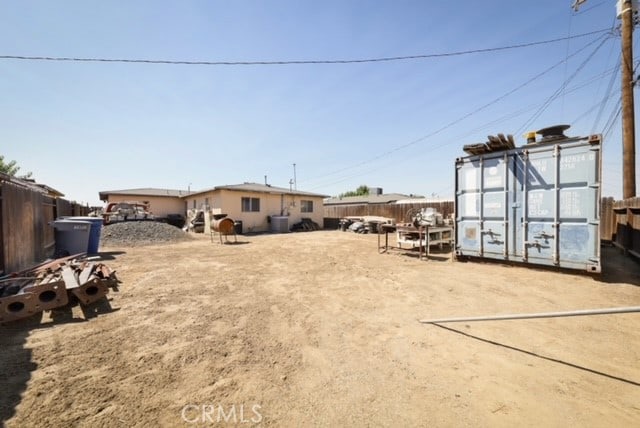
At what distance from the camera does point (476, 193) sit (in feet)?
24.5

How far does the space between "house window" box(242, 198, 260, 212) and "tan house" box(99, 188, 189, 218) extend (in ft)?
31.2

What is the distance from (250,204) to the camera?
19.2 meters

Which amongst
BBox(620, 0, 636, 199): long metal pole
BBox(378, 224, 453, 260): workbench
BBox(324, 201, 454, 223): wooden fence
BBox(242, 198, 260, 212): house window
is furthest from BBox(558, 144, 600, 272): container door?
BBox(242, 198, 260, 212): house window

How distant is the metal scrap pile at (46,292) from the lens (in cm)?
341

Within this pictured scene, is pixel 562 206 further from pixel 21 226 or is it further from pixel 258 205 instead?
pixel 258 205

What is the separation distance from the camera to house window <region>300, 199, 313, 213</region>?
22922 mm

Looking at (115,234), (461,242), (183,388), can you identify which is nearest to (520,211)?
(461,242)

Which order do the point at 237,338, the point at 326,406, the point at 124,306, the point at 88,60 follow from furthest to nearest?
the point at 88,60, the point at 124,306, the point at 237,338, the point at 326,406

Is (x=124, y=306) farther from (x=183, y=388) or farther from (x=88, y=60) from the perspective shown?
(x=88, y=60)

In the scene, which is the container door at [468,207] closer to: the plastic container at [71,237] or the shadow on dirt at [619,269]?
the shadow on dirt at [619,269]

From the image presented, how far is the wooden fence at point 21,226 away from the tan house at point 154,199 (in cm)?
1770

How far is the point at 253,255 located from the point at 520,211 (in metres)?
8.36

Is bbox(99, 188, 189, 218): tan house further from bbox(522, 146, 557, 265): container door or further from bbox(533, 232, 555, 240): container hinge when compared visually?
bbox(533, 232, 555, 240): container hinge

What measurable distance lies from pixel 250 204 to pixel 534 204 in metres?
16.8
